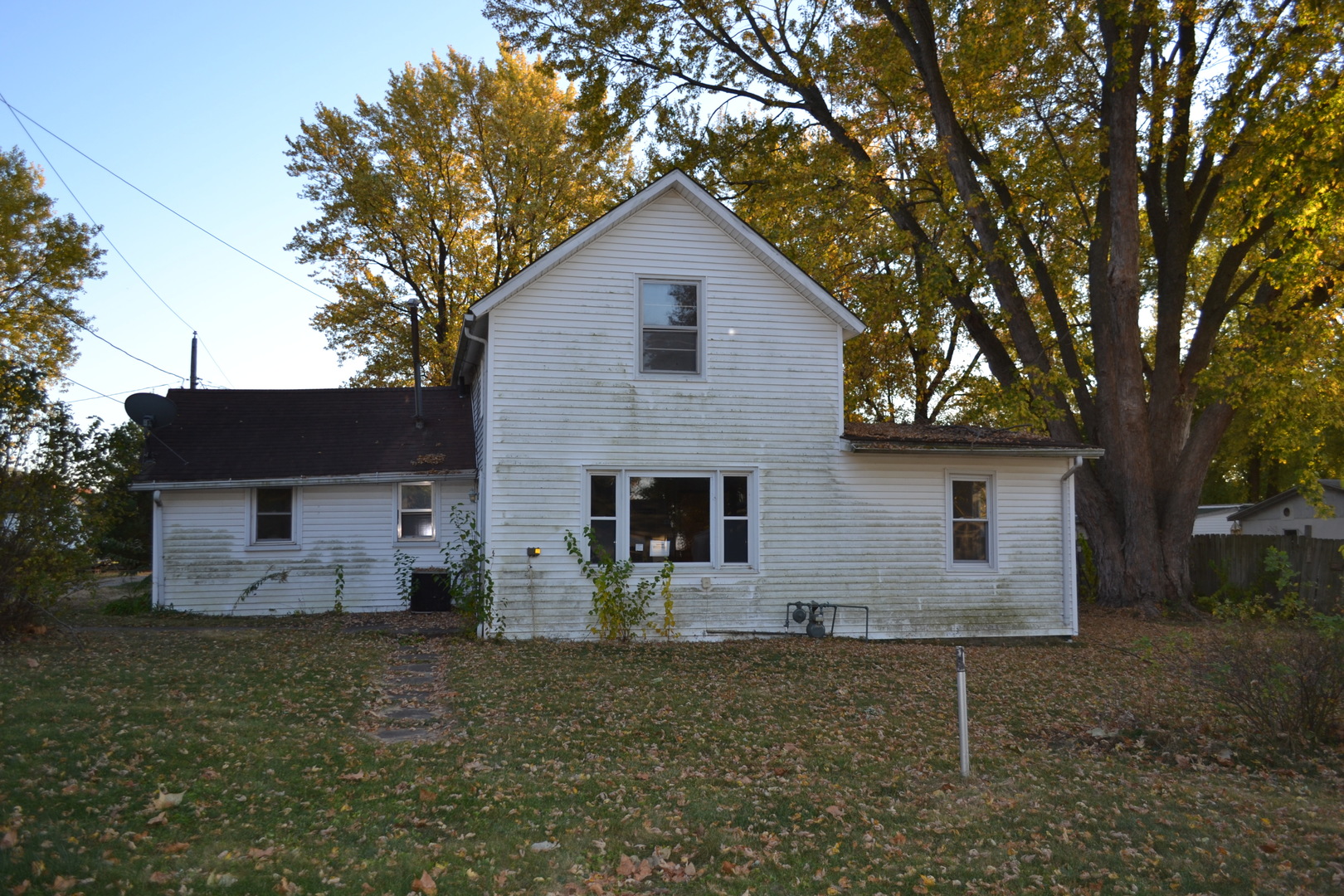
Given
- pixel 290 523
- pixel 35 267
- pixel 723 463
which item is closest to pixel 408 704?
pixel 723 463

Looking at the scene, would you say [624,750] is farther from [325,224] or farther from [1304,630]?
[325,224]

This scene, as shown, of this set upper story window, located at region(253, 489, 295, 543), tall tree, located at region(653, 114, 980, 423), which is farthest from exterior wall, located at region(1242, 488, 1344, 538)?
upper story window, located at region(253, 489, 295, 543)

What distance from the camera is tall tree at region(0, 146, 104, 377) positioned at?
108ft

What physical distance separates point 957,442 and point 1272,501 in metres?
24.4

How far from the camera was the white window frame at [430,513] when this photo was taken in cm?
1823

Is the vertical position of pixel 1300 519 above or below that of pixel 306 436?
below

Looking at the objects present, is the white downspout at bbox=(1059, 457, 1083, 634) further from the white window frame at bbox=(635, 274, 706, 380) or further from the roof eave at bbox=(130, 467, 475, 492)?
the roof eave at bbox=(130, 467, 475, 492)

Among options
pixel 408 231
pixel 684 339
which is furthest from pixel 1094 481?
pixel 408 231

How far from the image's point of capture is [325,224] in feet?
103

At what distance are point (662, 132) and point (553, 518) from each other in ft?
36.5

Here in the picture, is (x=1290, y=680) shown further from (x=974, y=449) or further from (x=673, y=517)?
(x=673, y=517)

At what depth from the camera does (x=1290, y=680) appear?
8.16 meters

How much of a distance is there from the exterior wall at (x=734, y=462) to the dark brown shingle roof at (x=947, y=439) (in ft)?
1.13

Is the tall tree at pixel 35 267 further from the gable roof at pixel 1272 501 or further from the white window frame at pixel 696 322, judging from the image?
the gable roof at pixel 1272 501
